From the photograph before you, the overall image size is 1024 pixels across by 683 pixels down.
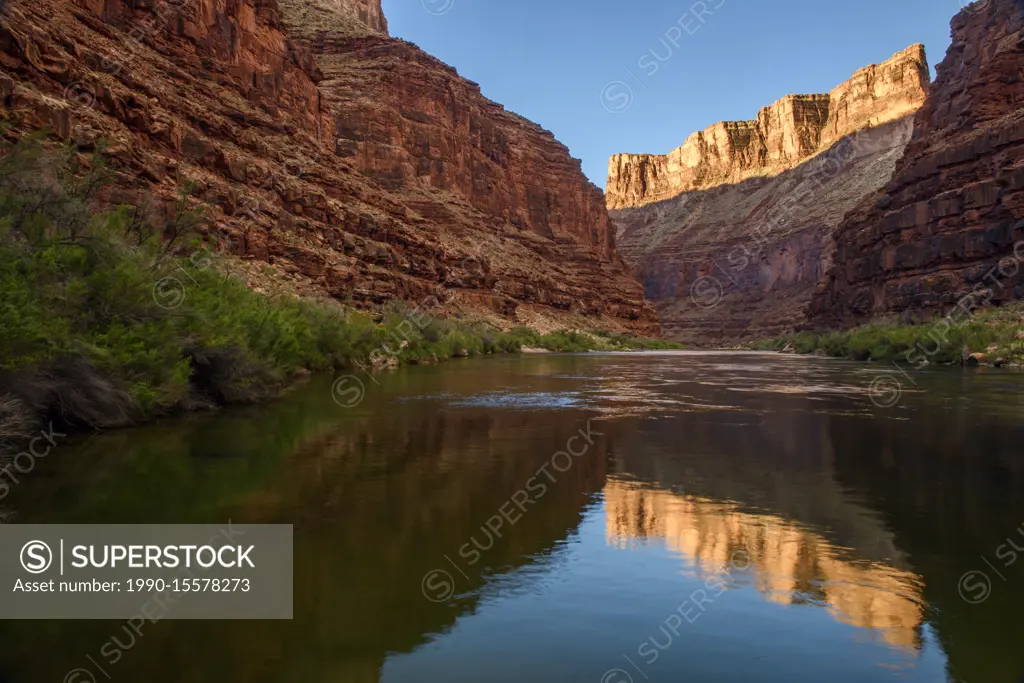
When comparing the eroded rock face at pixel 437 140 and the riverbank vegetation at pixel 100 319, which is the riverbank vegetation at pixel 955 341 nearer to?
the riverbank vegetation at pixel 100 319

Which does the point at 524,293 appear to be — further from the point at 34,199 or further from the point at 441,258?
the point at 34,199

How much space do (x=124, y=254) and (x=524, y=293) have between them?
218ft

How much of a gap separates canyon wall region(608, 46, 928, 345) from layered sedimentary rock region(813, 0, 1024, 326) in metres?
42.4

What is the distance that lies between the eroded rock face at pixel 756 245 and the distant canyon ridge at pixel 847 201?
32cm

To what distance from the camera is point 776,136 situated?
523ft

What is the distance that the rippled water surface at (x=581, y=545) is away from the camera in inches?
136

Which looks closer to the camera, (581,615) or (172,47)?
(581,615)

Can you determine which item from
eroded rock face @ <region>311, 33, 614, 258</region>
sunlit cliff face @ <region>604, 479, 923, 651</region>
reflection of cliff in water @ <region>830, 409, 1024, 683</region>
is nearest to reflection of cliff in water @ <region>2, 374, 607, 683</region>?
sunlit cliff face @ <region>604, 479, 923, 651</region>

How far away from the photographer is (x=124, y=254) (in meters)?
11.2

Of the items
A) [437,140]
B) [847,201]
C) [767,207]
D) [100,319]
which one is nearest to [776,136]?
[767,207]

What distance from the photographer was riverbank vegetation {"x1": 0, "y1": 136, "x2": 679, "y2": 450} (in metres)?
8.09

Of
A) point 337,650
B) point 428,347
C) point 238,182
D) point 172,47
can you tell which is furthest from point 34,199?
point 172,47

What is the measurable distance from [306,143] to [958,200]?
43.0m

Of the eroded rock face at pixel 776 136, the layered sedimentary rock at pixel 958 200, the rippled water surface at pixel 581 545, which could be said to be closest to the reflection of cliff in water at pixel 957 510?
the rippled water surface at pixel 581 545
